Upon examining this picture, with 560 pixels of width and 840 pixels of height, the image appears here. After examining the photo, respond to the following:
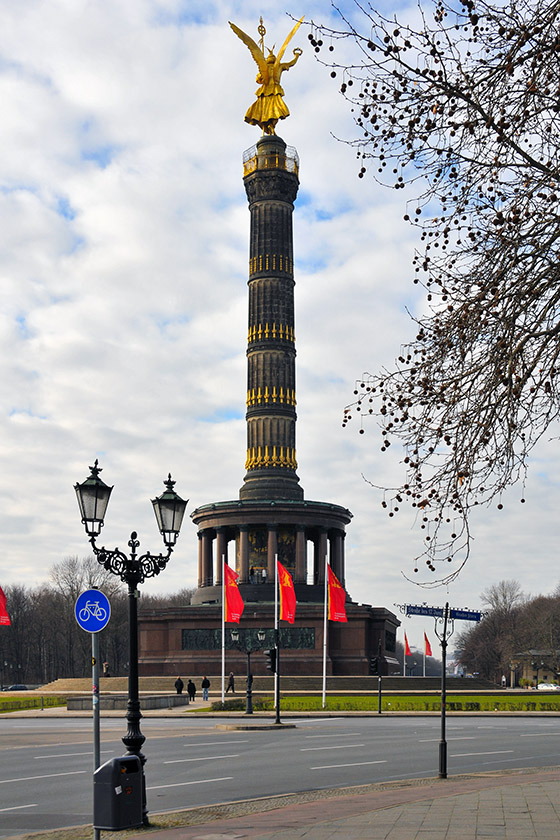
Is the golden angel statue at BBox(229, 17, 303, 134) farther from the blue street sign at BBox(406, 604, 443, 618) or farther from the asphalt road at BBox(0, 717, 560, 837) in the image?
the blue street sign at BBox(406, 604, 443, 618)

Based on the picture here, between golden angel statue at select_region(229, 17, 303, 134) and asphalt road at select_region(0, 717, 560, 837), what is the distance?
156 feet

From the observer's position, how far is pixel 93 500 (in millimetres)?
16219

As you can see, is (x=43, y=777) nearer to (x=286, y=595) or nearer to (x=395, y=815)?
(x=395, y=815)

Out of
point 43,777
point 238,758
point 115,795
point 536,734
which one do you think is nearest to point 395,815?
point 115,795

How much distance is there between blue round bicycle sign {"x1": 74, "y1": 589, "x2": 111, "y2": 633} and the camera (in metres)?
13.7

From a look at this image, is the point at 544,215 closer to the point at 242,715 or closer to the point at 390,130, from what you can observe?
the point at 390,130

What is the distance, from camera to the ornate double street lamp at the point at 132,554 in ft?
50.5

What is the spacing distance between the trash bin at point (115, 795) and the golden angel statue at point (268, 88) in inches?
2560

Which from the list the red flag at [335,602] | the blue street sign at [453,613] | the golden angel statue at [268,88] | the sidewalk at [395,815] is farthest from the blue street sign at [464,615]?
the golden angel statue at [268,88]

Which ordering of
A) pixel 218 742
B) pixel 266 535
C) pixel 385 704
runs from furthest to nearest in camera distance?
pixel 266 535 < pixel 385 704 < pixel 218 742

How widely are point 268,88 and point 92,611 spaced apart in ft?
215

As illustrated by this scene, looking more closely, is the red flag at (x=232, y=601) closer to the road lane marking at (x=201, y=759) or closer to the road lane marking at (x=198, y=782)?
the road lane marking at (x=201, y=759)

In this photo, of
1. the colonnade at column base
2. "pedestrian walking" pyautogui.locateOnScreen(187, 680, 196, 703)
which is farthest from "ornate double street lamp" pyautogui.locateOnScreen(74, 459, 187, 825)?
the colonnade at column base

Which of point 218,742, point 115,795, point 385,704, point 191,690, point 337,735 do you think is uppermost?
point 115,795
